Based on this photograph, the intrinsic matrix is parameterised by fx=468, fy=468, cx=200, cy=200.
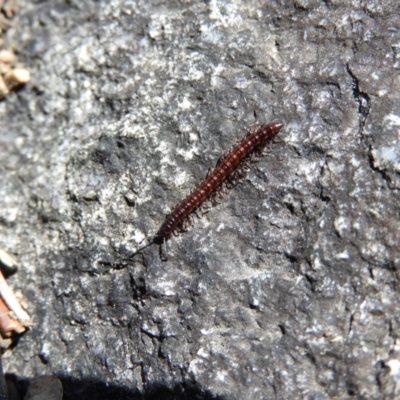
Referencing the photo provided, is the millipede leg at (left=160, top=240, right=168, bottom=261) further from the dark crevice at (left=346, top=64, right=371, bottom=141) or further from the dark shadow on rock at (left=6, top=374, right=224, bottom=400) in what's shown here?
the dark crevice at (left=346, top=64, right=371, bottom=141)

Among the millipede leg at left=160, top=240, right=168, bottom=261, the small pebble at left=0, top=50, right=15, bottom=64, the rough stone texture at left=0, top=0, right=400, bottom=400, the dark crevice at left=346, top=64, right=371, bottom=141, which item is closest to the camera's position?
the rough stone texture at left=0, top=0, right=400, bottom=400

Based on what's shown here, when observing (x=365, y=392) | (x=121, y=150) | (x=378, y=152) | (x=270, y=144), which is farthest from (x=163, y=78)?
(x=365, y=392)

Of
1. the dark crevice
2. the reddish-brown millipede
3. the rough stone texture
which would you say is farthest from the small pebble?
the dark crevice

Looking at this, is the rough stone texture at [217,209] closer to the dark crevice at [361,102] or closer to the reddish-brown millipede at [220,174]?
the dark crevice at [361,102]

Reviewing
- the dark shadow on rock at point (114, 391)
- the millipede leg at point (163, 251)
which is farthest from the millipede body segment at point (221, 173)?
the dark shadow on rock at point (114, 391)

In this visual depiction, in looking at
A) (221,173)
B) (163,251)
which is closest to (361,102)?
(221,173)

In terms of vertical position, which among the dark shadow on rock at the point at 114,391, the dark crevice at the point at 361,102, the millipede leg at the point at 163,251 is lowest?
the dark shadow on rock at the point at 114,391

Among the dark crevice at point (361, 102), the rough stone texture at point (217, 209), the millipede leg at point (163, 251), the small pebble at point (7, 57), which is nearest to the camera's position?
the rough stone texture at point (217, 209)

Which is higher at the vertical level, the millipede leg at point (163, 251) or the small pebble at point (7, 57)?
the small pebble at point (7, 57)

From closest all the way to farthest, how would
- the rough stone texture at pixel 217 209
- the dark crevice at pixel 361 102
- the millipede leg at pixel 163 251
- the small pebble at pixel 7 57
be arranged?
the rough stone texture at pixel 217 209, the dark crevice at pixel 361 102, the millipede leg at pixel 163 251, the small pebble at pixel 7 57
